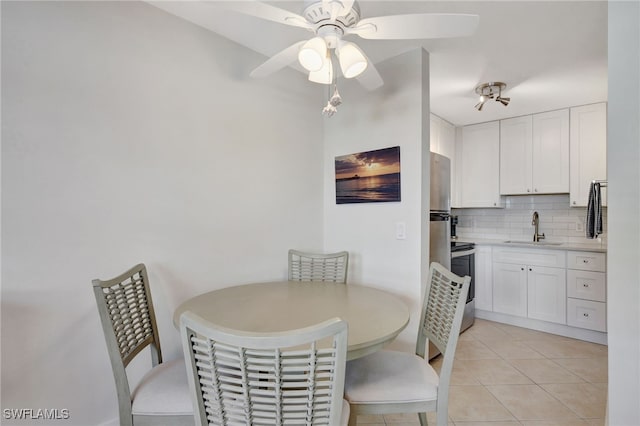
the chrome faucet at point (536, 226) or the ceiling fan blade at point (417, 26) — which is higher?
the ceiling fan blade at point (417, 26)

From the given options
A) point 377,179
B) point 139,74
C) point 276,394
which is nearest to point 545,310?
point 377,179

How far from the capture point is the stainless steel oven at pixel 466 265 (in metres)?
3.17

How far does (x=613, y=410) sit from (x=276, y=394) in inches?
47.7

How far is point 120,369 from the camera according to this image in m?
1.19

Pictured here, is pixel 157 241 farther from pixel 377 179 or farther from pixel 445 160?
pixel 445 160

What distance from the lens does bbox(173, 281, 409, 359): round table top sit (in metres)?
1.22

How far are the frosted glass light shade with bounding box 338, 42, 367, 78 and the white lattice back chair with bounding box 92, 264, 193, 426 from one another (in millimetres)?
1384

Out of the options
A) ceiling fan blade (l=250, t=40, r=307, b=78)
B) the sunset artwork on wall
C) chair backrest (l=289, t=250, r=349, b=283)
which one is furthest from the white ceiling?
chair backrest (l=289, t=250, r=349, b=283)

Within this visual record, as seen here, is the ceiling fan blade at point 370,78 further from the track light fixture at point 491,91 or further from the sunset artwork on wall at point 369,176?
the track light fixture at point 491,91

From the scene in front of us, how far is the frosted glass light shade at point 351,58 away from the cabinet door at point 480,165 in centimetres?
303

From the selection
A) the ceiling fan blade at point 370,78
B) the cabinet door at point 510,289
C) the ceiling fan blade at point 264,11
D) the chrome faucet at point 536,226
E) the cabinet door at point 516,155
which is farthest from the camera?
the chrome faucet at point 536,226

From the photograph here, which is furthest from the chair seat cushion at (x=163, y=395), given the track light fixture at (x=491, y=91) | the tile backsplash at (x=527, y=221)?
the tile backsplash at (x=527, y=221)

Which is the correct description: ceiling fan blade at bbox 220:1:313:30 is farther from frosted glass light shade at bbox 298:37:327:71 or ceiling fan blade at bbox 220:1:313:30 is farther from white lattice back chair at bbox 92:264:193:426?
white lattice back chair at bbox 92:264:193:426

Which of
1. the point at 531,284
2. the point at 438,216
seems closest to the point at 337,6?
the point at 438,216
